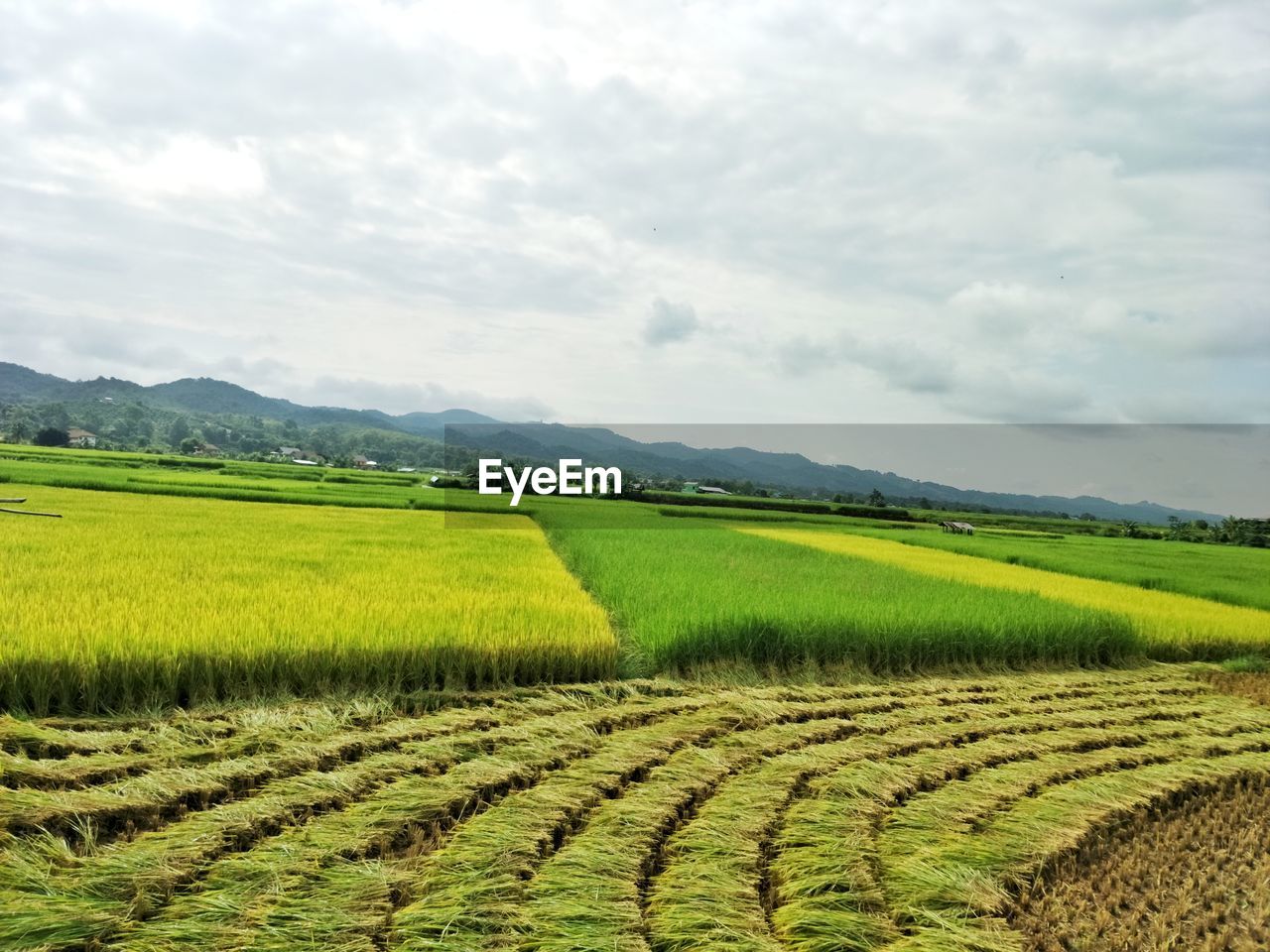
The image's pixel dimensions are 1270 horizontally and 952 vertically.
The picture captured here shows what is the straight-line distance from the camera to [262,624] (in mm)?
→ 5266

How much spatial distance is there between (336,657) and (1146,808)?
5.33 metres

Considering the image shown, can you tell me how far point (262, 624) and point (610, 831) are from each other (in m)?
3.47

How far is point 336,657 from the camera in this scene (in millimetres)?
5160

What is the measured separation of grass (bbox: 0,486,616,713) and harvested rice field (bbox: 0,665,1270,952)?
367 mm

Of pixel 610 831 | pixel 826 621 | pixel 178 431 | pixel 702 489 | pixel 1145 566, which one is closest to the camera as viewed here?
pixel 610 831

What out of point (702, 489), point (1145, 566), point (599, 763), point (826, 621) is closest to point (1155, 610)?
point (826, 621)

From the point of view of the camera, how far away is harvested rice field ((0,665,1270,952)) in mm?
2564

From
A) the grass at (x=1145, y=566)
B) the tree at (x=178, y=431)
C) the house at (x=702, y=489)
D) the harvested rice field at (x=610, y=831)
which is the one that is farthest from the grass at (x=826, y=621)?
the tree at (x=178, y=431)

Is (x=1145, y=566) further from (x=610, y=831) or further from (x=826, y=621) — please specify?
(x=610, y=831)

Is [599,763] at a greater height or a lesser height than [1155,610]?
lesser

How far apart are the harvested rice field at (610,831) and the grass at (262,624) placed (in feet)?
1.20

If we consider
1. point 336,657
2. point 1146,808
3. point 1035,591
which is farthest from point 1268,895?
point 1035,591

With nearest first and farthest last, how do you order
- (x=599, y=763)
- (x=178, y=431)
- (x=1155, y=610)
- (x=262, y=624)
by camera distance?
1. (x=599, y=763)
2. (x=262, y=624)
3. (x=1155, y=610)
4. (x=178, y=431)

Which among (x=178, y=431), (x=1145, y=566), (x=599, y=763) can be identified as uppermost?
(x=178, y=431)
